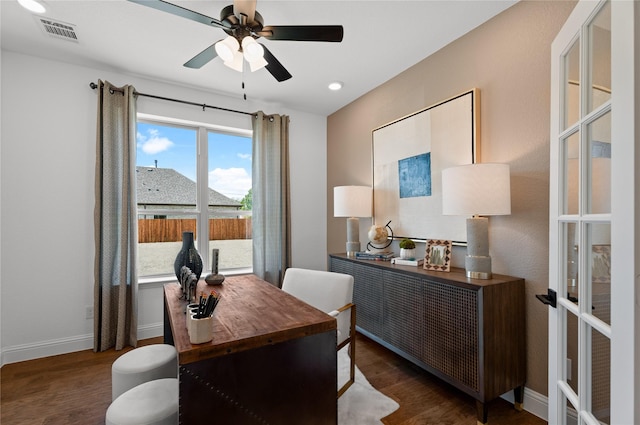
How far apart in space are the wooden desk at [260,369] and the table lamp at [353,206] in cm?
171

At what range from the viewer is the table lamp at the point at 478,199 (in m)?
1.82

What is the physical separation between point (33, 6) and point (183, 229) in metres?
2.17

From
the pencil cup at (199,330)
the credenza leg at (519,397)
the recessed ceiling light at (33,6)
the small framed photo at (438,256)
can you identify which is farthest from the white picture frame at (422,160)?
the recessed ceiling light at (33,6)

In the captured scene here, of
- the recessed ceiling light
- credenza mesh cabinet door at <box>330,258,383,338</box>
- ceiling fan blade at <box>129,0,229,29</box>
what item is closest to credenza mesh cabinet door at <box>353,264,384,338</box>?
credenza mesh cabinet door at <box>330,258,383,338</box>

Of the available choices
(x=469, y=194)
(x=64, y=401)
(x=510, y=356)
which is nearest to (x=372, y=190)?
(x=469, y=194)

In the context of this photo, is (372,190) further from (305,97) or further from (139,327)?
(139,327)

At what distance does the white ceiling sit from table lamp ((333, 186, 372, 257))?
1190mm

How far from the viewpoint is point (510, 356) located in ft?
5.96

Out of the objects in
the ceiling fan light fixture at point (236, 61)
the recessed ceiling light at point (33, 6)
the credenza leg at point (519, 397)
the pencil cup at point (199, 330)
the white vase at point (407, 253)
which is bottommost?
the credenza leg at point (519, 397)

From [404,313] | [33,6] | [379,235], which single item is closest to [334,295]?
[404,313]

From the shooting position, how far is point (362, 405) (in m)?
1.91

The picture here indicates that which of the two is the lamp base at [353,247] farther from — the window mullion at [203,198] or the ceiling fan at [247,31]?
the ceiling fan at [247,31]

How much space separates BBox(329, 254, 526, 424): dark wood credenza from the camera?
1729mm

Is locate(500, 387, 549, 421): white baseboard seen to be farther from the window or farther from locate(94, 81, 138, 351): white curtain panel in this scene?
locate(94, 81, 138, 351): white curtain panel
